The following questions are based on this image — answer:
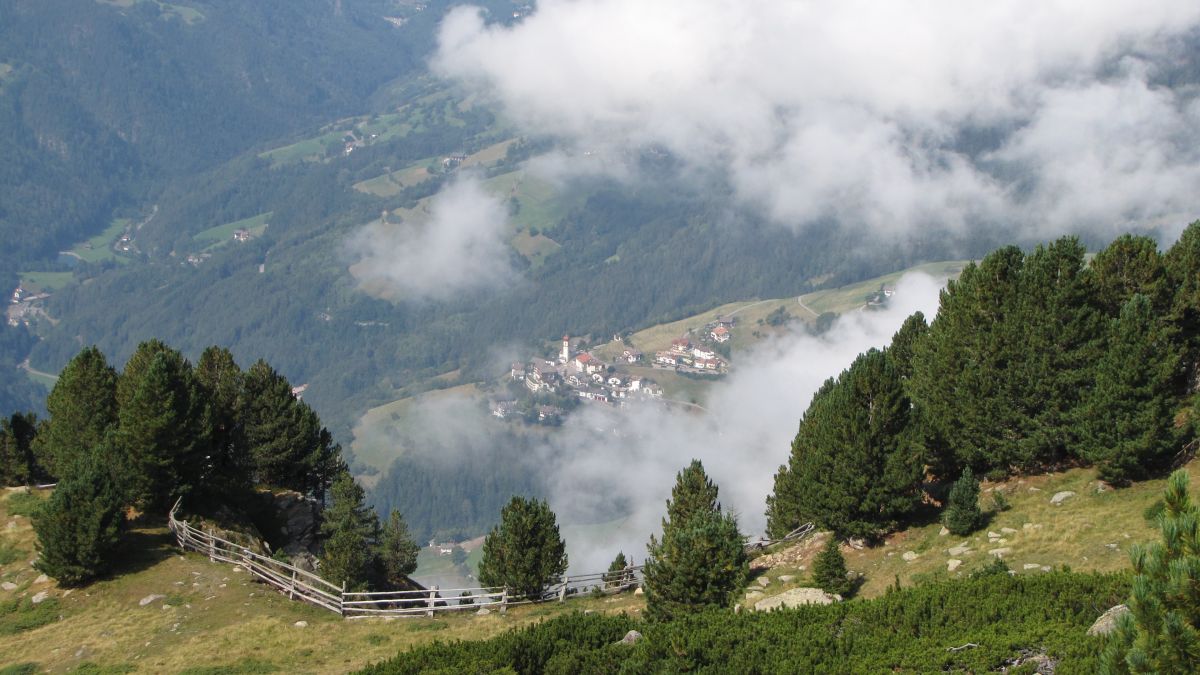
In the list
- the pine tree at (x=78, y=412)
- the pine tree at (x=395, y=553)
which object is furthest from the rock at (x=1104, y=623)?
the pine tree at (x=78, y=412)

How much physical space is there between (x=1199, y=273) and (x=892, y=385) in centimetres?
2020

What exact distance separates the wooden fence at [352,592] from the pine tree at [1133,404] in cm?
2409

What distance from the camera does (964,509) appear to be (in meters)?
48.2

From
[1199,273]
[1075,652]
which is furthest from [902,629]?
[1199,273]

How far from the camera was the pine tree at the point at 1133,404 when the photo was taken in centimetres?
4812

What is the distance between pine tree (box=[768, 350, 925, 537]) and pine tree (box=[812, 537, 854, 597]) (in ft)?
22.2

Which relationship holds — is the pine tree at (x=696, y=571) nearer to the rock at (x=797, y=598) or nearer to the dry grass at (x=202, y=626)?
the rock at (x=797, y=598)

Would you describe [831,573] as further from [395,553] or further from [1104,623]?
[395,553]

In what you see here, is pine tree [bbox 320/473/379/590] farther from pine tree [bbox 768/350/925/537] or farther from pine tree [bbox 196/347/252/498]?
pine tree [bbox 768/350/925/537]

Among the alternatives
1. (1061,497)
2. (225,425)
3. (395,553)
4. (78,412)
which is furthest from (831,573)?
(78,412)

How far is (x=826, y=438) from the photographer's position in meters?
52.0

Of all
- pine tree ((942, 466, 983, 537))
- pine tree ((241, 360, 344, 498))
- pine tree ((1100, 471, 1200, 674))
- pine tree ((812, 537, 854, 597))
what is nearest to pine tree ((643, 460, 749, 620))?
pine tree ((812, 537, 854, 597))

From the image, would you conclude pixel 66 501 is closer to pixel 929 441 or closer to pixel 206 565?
pixel 206 565

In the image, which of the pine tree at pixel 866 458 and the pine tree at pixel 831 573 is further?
the pine tree at pixel 866 458
